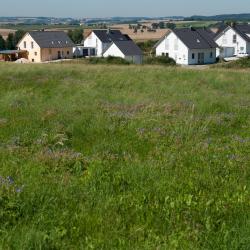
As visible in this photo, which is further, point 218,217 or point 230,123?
point 230,123

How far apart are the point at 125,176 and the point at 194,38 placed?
3143 inches

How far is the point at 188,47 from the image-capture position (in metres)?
80.6

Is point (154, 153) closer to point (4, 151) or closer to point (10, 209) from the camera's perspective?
point (4, 151)

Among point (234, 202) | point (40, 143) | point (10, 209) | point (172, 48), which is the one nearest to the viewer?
point (10, 209)

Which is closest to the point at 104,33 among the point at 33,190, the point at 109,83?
the point at 109,83

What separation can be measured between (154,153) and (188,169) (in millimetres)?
1332

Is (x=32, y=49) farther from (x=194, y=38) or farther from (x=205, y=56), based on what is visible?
(x=205, y=56)

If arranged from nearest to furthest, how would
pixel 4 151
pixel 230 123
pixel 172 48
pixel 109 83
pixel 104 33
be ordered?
1. pixel 4 151
2. pixel 230 123
3. pixel 109 83
4. pixel 172 48
5. pixel 104 33

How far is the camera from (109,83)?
23016mm

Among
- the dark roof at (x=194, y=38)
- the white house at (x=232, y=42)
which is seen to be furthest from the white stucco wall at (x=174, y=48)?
the white house at (x=232, y=42)

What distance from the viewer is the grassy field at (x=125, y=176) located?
5410 millimetres

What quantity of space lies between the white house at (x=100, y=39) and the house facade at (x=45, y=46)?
6345mm

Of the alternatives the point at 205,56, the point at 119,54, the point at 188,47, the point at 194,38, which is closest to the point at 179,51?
the point at 188,47

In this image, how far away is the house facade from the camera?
3551 inches
